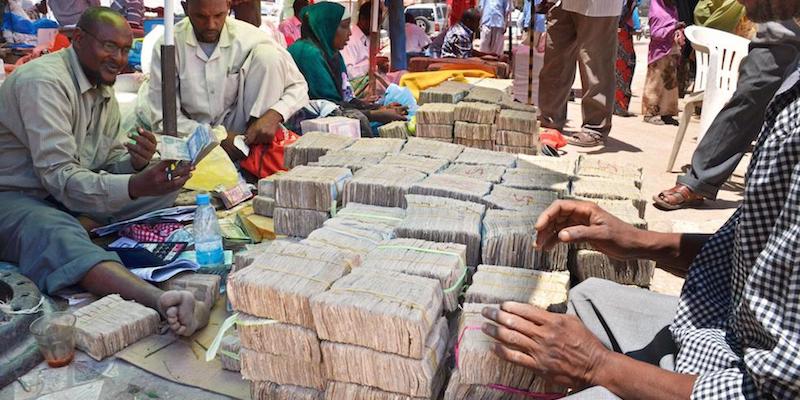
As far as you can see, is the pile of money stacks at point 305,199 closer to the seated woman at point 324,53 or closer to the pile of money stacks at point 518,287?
the pile of money stacks at point 518,287

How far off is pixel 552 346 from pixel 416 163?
1.76m

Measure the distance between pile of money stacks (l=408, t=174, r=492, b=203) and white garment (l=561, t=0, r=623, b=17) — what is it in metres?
3.99

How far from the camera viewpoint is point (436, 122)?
466cm

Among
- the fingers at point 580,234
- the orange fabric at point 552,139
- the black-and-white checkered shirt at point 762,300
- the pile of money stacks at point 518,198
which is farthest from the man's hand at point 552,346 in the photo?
the orange fabric at point 552,139

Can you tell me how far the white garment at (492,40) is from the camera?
1112 centimetres

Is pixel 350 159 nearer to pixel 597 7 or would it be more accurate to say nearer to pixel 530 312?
pixel 530 312

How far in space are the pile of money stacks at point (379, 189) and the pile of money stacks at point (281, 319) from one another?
79 centimetres

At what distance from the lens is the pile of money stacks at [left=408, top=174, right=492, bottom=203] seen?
2859 mm

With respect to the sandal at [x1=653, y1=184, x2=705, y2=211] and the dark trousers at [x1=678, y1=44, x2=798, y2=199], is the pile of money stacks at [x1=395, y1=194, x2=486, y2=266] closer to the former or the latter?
the dark trousers at [x1=678, y1=44, x2=798, y2=199]

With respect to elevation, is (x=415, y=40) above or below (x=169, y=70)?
below

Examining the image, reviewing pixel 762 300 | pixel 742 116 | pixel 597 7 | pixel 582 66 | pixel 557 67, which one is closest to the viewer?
pixel 762 300

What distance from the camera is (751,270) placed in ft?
5.03

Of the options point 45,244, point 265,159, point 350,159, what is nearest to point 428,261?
point 350,159

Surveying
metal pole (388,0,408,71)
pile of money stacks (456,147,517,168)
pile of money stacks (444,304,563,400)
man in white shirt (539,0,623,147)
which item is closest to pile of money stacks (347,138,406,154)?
pile of money stacks (456,147,517,168)
